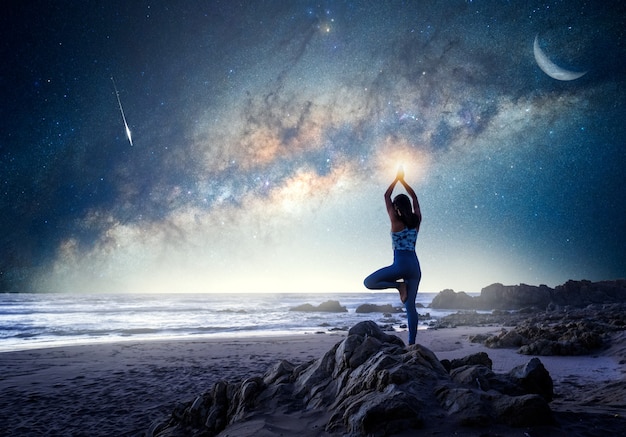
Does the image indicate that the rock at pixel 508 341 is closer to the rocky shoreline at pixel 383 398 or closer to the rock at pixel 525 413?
the rocky shoreline at pixel 383 398

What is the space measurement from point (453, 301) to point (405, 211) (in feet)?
162

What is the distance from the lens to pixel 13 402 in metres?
6.01

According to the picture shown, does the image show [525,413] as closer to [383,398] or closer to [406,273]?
[383,398]

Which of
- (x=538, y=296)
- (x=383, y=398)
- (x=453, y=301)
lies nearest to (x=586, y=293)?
(x=538, y=296)

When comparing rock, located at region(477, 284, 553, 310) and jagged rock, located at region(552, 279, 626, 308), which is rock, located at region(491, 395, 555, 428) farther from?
jagged rock, located at region(552, 279, 626, 308)

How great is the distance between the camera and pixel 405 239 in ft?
16.6

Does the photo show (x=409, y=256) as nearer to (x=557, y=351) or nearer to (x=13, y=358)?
(x=557, y=351)

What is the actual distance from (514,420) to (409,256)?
273 centimetres

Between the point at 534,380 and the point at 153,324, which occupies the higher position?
the point at 534,380

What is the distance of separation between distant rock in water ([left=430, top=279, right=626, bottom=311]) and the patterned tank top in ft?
145

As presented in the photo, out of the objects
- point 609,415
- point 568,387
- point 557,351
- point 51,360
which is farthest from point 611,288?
point 51,360

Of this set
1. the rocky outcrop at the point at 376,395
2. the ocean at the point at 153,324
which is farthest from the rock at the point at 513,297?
the rocky outcrop at the point at 376,395

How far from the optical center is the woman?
502 centimetres

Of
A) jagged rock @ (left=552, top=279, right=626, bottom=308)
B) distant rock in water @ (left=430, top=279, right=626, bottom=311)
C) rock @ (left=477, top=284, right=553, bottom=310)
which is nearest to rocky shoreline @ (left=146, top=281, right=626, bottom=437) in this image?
distant rock in water @ (left=430, top=279, right=626, bottom=311)
